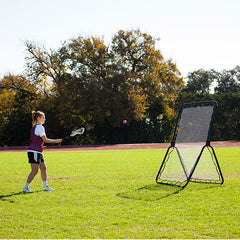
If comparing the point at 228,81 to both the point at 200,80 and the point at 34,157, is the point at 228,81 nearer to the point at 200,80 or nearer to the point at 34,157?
the point at 200,80

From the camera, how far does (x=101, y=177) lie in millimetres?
9438

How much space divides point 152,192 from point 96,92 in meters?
25.3

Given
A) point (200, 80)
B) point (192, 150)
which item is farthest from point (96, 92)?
point (200, 80)

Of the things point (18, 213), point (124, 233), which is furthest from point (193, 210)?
point (18, 213)

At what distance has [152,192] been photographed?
Result: 23.3 ft

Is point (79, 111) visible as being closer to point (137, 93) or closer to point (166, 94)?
point (137, 93)

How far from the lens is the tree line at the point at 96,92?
32531 millimetres

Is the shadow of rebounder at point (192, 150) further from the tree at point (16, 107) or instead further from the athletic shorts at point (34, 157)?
the tree at point (16, 107)

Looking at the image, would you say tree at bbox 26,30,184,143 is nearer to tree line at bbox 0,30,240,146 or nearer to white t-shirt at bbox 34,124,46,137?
tree line at bbox 0,30,240,146

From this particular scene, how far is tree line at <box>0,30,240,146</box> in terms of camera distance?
107 ft

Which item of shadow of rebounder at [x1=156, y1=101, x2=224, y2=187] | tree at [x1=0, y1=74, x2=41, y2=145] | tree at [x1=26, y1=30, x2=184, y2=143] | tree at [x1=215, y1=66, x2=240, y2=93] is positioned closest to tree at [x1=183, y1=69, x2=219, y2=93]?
tree at [x1=215, y1=66, x2=240, y2=93]

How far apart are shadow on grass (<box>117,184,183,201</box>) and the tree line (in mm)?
24314

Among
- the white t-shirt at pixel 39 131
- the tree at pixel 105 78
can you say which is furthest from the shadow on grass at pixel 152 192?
the tree at pixel 105 78

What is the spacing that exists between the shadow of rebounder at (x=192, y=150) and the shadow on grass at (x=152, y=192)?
385 mm
